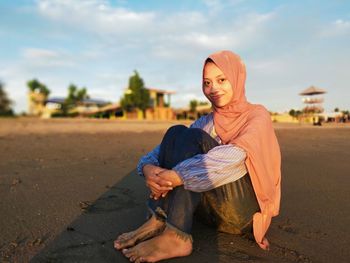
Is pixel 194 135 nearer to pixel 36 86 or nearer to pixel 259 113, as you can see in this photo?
pixel 259 113

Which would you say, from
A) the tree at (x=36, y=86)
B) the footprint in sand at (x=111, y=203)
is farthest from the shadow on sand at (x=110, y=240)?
the tree at (x=36, y=86)

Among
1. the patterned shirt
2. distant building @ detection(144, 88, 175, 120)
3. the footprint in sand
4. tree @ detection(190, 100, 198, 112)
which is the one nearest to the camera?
the patterned shirt

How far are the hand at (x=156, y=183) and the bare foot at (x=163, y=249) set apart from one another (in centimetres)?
21

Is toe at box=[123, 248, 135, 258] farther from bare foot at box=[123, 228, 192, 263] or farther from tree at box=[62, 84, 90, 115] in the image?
tree at box=[62, 84, 90, 115]

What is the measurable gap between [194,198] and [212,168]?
199 mm

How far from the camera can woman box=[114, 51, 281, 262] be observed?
165 cm

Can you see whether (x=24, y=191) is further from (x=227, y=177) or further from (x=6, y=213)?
(x=227, y=177)

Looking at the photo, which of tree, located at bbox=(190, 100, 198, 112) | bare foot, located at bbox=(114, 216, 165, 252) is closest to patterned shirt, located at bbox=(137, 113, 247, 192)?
bare foot, located at bbox=(114, 216, 165, 252)

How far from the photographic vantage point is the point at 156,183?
5.73 ft

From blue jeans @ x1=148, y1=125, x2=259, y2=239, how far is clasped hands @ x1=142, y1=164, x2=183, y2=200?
40 millimetres

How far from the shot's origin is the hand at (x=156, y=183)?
5.58 ft

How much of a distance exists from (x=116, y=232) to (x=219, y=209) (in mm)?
705

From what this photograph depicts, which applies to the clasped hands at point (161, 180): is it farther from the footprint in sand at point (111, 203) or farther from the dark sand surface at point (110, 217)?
the footprint in sand at point (111, 203)

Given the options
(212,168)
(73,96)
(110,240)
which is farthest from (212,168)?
(73,96)
